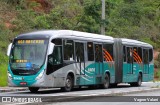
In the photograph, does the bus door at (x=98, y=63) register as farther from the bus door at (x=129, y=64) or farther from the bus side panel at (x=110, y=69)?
the bus door at (x=129, y=64)

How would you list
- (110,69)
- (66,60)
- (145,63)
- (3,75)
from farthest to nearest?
(145,63), (3,75), (110,69), (66,60)

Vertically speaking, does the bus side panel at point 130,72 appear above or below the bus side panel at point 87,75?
below

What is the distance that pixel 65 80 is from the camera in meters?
24.4

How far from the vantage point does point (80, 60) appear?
1034 inches

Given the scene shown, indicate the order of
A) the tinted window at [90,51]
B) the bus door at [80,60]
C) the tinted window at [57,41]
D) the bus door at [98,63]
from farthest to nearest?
the bus door at [98,63], the tinted window at [90,51], the bus door at [80,60], the tinted window at [57,41]

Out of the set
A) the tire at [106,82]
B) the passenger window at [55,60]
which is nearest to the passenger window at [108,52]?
the tire at [106,82]

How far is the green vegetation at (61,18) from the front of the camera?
1629 inches

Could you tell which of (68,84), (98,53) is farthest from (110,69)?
(68,84)

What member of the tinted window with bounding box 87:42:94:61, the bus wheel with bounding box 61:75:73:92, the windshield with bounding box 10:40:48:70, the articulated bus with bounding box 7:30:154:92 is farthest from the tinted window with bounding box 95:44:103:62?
the windshield with bounding box 10:40:48:70

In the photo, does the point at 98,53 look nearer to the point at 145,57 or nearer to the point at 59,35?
the point at 59,35

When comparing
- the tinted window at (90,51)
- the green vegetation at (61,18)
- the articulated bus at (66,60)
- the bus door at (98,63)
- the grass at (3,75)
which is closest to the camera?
the articulated bus at (66,60)

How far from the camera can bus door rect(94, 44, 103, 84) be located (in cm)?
2839

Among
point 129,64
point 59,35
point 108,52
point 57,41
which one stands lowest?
point 129,64

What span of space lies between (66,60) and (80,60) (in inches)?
69.6
